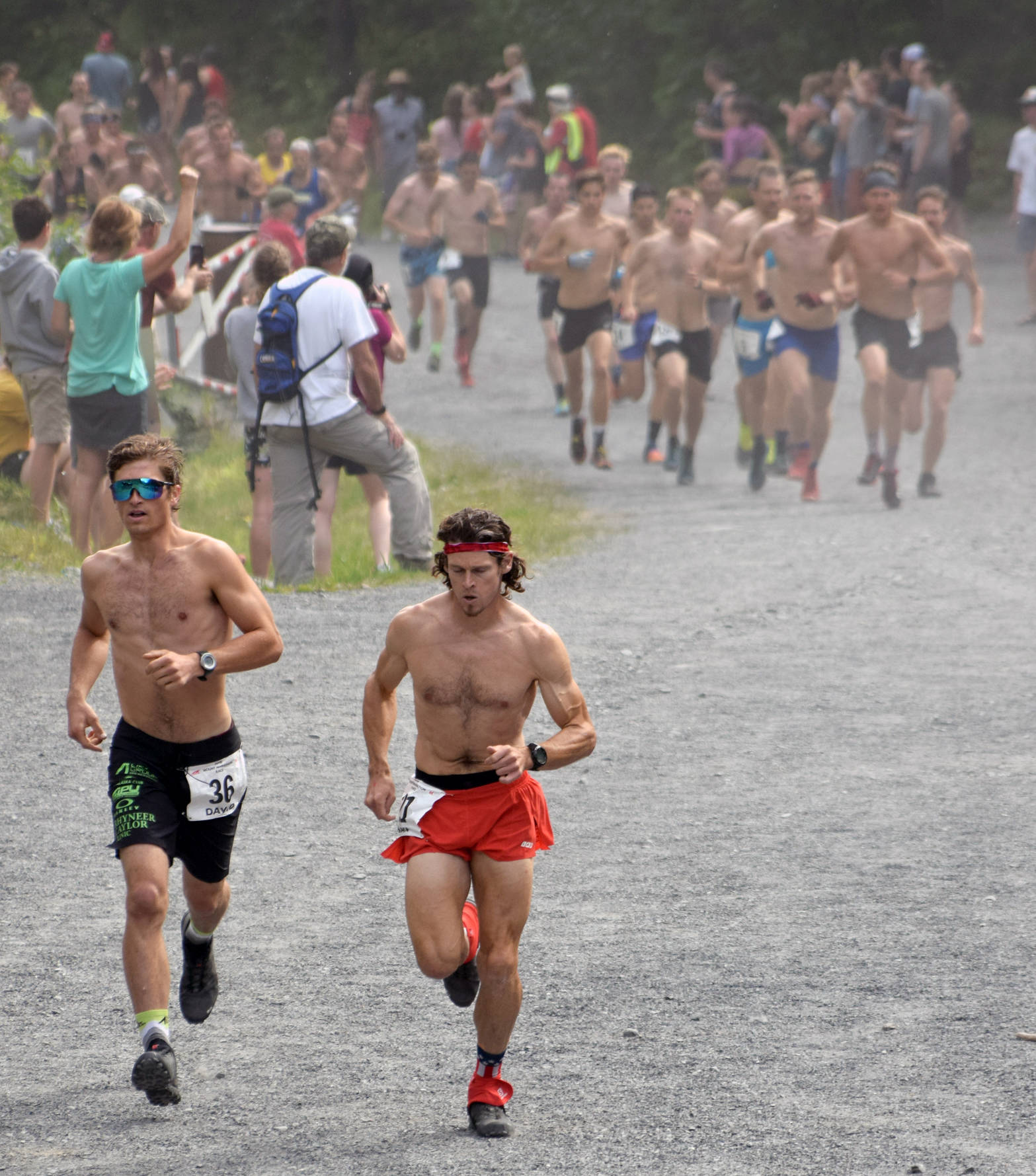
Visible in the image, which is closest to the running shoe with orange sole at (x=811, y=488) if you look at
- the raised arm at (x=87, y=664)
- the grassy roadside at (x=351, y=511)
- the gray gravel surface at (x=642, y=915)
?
the grassy roadside at (x=351, y=511)

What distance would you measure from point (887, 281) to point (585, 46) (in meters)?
20.8

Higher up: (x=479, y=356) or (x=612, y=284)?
(x=612, y=284)

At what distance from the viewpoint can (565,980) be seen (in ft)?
18.3

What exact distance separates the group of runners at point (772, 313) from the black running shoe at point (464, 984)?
351 inches

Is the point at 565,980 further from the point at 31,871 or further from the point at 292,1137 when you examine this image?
the point at 31,871

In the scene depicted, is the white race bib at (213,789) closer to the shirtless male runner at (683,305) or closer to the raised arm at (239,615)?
the raised arm at (239,615)

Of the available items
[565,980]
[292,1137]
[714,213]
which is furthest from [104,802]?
[714,213]

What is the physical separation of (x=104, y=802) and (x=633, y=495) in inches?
304

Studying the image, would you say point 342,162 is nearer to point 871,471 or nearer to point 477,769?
point 871,471

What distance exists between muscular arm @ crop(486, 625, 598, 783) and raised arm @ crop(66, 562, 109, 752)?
1.16 metres

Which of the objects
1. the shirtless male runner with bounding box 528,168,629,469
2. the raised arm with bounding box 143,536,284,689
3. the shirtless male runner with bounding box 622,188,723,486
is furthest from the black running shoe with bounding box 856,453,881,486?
the raised arm with bounding box 143,536,284,689

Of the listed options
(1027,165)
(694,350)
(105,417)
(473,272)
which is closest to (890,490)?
(694,350)

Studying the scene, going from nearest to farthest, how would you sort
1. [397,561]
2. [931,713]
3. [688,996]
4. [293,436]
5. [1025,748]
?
[688,996], [1025,748], [931,713], [293,436], [397,561]

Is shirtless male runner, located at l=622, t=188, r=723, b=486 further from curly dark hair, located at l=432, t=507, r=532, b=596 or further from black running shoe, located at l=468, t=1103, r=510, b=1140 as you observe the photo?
black running shoe, located at l=468, t=1103, r=510, b=1140
